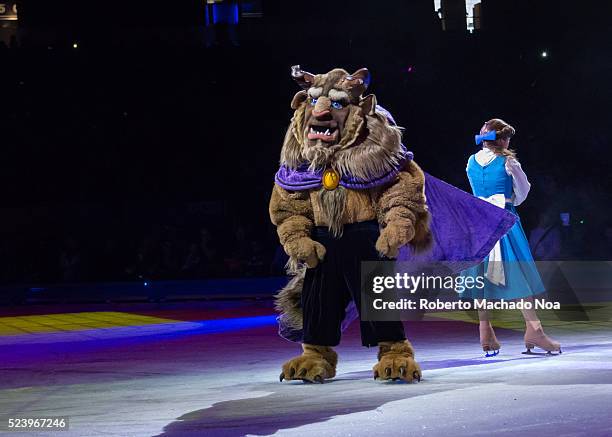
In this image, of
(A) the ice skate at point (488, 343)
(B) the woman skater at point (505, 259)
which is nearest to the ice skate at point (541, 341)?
(B) the woman skater at point (505, 259)

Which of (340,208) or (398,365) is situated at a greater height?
(340,208)

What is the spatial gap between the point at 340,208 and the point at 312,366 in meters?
0.78

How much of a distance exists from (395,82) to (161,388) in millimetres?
10844

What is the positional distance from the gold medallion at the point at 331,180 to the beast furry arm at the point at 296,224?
151 mm

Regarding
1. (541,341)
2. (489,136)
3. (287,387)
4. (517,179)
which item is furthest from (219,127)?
(287,387)

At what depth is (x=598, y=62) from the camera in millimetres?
16141

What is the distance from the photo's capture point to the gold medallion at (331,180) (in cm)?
491

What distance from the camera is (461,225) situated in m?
5.46

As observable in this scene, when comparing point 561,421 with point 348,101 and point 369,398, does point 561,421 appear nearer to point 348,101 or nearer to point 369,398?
point 369,398

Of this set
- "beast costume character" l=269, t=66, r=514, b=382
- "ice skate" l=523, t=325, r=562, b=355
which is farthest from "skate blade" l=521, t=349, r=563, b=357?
"beast costume character" l=269, t=66, r=514, b=382

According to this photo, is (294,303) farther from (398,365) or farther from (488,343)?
(488,343)

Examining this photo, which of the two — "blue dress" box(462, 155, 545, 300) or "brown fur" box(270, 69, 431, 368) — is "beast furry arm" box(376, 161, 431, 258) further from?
"blue dress" box(462, 155, 545, 300)

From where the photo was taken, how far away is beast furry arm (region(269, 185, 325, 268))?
491 centimetres

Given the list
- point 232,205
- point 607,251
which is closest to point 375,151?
point 607,251
